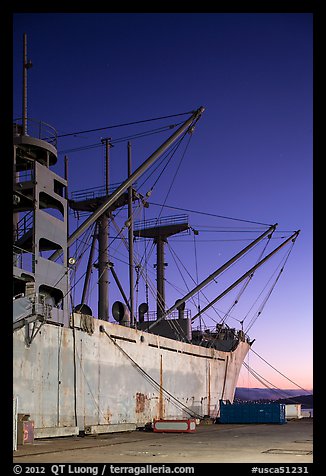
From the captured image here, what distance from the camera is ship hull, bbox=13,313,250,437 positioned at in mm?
20250

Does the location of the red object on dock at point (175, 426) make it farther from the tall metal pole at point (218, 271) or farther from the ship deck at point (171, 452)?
the tall metal pole at point (218, 271)

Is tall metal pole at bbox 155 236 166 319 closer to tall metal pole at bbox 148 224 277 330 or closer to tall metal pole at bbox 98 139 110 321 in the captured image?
tall metal pole at bbox 148 224 277 330

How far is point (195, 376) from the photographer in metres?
36.5

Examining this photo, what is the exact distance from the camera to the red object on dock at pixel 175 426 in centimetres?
2377

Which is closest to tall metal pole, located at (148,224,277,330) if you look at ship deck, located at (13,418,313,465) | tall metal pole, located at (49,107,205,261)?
tall metal pole, located at (49,107,205,261)

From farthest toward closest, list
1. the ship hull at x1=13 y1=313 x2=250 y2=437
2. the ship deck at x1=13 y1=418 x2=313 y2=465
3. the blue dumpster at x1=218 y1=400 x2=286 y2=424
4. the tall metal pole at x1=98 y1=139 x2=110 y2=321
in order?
the tall metal pole at x1=98 y1=139 x2=110 y2=321 < the blue dumpster at x1=218 y1=400 x2=286 y2=424 < the ship hull at x1=13 y1=313 x2=250 y2=437 < the ship deck at x1=13 y1=418 x2=313 y2=465

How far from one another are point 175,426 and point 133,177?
10.8 meters

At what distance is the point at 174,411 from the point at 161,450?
→ 17.8m

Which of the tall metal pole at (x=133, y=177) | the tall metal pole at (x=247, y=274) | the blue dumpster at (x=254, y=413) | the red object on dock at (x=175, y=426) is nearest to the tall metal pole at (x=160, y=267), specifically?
the tall metal pole at (x=247, y=274)

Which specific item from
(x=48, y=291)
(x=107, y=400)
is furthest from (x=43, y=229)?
(x=107, y=400)

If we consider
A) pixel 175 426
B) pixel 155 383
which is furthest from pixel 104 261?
pixel 175 426

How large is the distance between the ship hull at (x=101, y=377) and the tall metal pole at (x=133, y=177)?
3.58m

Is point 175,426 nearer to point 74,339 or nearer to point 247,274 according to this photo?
point 74,339

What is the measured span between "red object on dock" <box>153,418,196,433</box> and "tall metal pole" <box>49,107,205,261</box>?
7919mm
